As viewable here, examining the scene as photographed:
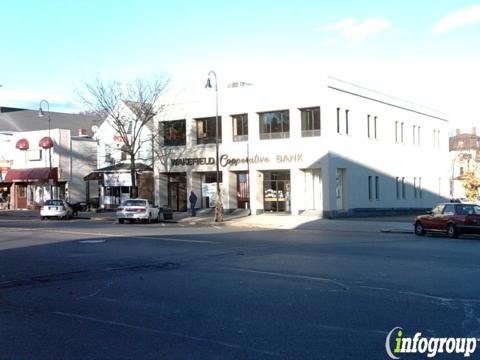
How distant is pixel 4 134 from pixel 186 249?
166 ft

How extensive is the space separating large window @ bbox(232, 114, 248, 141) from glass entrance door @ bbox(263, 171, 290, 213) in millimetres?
3324

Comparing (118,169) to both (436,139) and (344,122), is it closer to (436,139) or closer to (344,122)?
(344,122)

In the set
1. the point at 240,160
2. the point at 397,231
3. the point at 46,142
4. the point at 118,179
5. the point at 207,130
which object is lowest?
the point at 397,231

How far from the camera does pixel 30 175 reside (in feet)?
189

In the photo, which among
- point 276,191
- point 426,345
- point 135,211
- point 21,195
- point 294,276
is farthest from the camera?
point 21,195

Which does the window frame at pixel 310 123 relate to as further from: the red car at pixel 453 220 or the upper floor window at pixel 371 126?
the red car at pixel 453 220

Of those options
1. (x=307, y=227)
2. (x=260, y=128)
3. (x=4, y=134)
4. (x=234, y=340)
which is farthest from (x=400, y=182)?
(x=234, y=340)

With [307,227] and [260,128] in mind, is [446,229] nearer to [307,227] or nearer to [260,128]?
[307,227]

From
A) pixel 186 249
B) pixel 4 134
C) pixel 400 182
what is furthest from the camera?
pixel 4 134

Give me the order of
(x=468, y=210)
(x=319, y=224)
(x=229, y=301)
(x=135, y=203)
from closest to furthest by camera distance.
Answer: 1. (x=229, y=301)
2. (x=468, y=210)
3. (x=319, y=224)
4. (x=135, y=203)

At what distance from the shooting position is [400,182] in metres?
49.8

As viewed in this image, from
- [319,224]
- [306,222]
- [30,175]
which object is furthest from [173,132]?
[319,224]

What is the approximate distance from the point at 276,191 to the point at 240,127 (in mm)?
5526

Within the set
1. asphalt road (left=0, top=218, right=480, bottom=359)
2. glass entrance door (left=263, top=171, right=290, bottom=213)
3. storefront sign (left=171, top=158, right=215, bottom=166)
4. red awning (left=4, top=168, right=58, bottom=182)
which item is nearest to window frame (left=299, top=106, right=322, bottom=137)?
glass entrance door (left=263, top=171, right=290, bottom=213)
